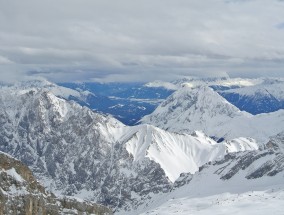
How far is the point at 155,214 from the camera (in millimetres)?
170750

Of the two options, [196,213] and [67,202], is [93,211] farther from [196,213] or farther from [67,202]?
[196,213]

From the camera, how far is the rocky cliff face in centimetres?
11868

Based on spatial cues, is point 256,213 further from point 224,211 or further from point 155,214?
point 155,214

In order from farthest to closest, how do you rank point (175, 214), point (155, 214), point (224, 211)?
point (155, 214) → point (175, 214) → point (224, 211)

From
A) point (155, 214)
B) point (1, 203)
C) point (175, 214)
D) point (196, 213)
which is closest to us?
point (1, 203)

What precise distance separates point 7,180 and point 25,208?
828cm

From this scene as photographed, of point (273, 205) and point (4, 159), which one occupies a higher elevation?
point (4, 159)

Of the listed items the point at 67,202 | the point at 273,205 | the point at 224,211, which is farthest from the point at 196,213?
the point at 67,202

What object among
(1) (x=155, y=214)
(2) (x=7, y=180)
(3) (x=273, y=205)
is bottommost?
(1) (x=155, y=214)

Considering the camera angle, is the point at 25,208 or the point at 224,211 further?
the point at 224,211

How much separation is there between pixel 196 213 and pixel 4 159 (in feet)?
179

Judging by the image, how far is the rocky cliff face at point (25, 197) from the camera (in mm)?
118681

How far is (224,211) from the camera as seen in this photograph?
137 m

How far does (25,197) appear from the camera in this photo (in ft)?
401
